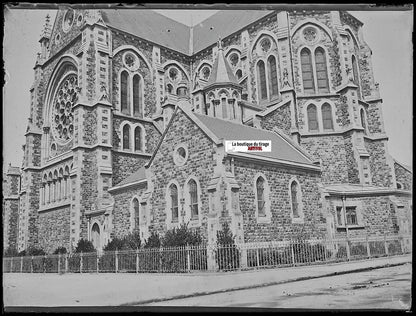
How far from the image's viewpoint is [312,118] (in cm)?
2931

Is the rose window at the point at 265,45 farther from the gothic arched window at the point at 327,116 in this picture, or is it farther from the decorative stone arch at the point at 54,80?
the decorative stone arch at the point at 54,80

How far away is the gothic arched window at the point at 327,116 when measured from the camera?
29109 millimetres

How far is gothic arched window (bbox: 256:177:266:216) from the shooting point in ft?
64.2

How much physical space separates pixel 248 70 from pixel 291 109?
575 centimetres

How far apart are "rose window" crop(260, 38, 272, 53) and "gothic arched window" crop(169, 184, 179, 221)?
625 inches

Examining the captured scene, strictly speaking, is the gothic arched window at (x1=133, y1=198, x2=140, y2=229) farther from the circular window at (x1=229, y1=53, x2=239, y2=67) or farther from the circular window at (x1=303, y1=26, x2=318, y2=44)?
the circular window at (x1=303, y1=26, x2=318, y2=44)

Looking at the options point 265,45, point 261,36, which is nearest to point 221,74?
point 265,45

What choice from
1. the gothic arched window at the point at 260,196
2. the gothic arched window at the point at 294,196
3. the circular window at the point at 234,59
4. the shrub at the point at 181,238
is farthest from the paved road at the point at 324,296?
the circular window at the point at 234,59

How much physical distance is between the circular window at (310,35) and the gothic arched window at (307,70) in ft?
2.36

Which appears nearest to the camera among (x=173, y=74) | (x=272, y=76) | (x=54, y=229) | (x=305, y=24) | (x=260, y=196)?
(x=260, y=196)

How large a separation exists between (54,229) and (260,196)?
14992 mm

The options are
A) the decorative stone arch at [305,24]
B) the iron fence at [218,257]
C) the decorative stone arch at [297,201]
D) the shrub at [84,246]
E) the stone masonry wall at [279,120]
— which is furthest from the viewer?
the decorative stone arch at [305,24]

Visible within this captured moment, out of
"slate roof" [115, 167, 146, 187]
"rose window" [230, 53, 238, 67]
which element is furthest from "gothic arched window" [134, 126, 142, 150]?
"rose window" [230, 53, 238, 67]

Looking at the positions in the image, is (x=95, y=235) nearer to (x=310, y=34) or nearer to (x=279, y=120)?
(x=279, y=120)
